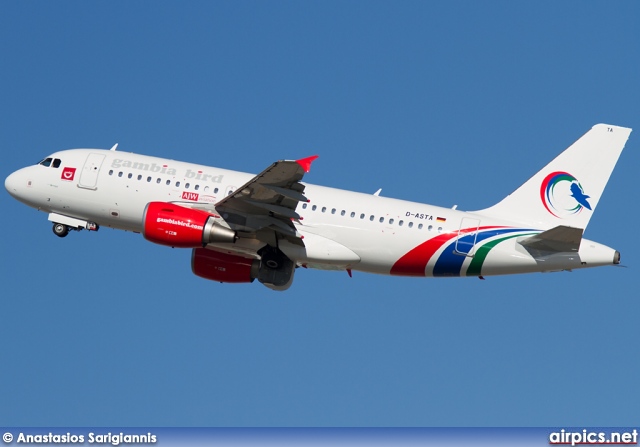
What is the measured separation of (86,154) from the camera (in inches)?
2108

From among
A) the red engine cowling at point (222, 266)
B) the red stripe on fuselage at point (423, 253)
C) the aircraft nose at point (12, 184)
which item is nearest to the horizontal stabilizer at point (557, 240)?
the red stripe on fuselage at point (423, 253)

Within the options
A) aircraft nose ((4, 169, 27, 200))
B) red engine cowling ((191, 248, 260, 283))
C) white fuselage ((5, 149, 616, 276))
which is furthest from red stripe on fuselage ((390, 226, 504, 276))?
aircraft nose ((4, 169, 27, 200))

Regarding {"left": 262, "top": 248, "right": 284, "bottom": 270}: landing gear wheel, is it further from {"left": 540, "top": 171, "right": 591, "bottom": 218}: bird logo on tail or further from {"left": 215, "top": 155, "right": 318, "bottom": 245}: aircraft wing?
{"left": 540, "top": 171, "right": 591, "bottom": 218}: bird logo on tail

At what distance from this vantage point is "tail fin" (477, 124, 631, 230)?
50.7 meters

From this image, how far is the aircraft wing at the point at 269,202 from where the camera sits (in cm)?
4747

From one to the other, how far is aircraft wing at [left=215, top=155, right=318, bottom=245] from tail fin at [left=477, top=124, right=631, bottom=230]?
360 inches

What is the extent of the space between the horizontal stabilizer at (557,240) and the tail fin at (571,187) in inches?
71.4

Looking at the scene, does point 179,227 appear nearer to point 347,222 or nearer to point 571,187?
point 347,222

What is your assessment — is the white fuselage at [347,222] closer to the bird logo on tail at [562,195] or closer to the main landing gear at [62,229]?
the main landing gear at [62,229]

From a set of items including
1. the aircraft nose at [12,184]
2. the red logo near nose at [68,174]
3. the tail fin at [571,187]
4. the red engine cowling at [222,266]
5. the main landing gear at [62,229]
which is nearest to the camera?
the tail fin at [571,187]

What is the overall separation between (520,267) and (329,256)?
28.2 ft

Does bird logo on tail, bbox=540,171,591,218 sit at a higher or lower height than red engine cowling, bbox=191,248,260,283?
higher

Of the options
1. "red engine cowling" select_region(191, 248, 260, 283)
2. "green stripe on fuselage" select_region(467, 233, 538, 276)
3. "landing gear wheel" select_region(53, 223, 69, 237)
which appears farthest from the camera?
"landing gear wheel" select_region(53, 223, 69, 237)

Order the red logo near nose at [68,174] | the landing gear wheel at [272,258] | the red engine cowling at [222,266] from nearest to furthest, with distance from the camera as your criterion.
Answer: the landing gear wheel at [272,258]
the red logo near nose at [68,174]
the red engine cowling at [222,266]
